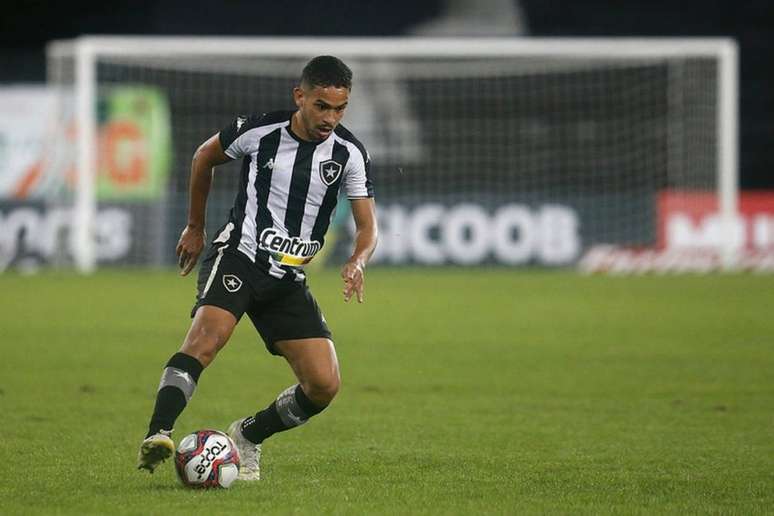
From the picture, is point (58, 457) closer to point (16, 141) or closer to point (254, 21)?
point (16, 141)

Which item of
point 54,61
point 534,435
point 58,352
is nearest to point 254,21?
point 54,61

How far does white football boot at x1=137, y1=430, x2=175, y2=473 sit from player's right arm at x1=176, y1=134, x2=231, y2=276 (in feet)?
3.61

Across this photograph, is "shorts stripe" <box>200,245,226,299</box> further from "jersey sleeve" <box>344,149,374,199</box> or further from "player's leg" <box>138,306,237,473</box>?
"jersey sleeve" <box>344,149,374,199</box>

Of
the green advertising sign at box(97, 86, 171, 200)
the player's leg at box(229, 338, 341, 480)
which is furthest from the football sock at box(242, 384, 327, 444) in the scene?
the green advertising sign at box(97, 86, 171, 200)

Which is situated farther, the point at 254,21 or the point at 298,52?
the point at 254,21

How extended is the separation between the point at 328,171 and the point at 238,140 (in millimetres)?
408

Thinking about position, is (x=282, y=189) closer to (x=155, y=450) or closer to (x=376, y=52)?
(x=155, y=450)

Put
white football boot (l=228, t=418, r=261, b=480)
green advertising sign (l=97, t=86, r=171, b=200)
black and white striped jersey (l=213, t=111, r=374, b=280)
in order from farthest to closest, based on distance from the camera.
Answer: green advertising sign (l=97, t=86, r=171, b=200), white football boot (l=228, t=418, r=261, b=480), black and white striped jersey (l=213, t=111, r=374, b=280)

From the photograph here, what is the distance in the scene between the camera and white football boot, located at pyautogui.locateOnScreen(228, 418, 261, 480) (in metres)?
6.37

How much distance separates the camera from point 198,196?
6480 mm

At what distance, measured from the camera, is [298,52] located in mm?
22953

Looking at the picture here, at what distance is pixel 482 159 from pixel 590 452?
56.5 ft

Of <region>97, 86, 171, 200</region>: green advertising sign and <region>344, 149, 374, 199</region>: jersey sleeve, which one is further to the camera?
<region>97, 86, 171, 200</region>: green advertising sign

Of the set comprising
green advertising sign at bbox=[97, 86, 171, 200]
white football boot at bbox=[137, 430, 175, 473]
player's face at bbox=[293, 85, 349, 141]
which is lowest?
white football boot at bbox=[137, 430, 175, 473]
